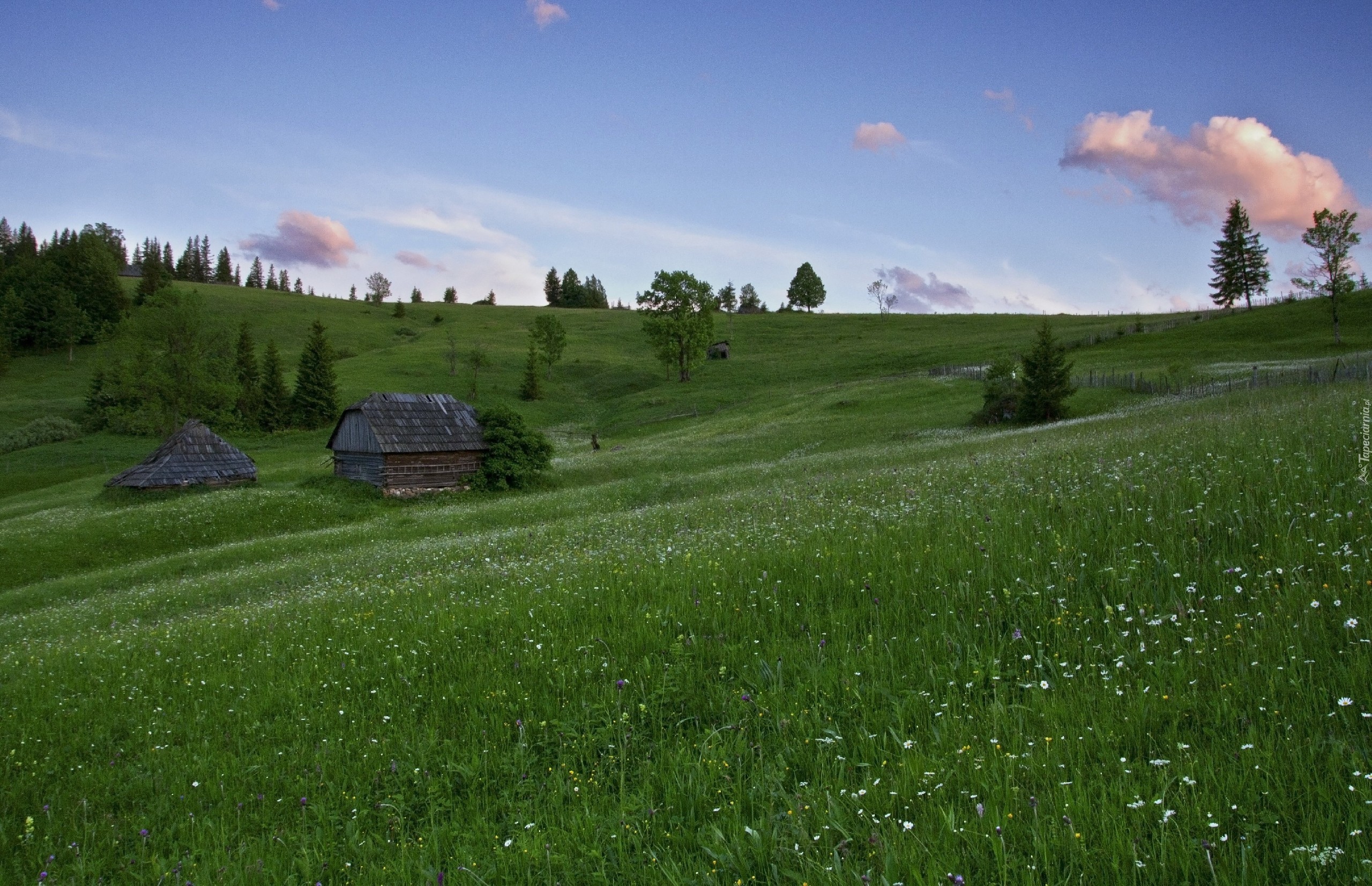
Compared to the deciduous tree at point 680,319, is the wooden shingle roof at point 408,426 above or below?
below

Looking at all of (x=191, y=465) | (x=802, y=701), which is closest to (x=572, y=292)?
(x=191, y=465)

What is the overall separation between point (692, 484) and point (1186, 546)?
23.2m

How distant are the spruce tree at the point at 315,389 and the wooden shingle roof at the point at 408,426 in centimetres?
4145

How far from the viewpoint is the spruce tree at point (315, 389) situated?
258ft

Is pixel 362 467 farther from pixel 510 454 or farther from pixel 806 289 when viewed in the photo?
pixel 806 289

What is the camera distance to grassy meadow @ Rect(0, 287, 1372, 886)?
10.4 feet

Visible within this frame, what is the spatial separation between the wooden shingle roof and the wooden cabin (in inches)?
1.4

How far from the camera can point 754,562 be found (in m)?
8.25

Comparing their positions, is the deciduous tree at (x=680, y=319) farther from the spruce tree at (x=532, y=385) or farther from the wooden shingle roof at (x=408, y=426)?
the wooden shingle roof at (x=408, y=426)

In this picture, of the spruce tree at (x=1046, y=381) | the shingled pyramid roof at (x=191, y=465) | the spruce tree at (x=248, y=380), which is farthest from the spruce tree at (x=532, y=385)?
the spruce tree at (x=1046, y=381)

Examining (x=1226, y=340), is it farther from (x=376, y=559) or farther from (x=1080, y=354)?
(x=376, y=559)

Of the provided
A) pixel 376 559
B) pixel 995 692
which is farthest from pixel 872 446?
pixel 995 692

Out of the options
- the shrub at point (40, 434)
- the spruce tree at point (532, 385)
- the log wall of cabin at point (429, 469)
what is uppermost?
the spruce tree at point (532, 385)

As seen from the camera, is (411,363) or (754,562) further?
(411,363)
